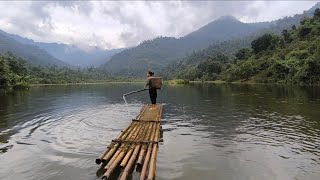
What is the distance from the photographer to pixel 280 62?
93.8 m

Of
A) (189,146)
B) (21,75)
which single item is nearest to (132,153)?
(189,146)

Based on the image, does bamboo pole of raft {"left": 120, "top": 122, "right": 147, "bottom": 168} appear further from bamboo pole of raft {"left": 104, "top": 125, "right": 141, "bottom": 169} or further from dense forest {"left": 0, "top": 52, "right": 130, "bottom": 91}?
dense forest {"left": 0, "top": 52, "right": 130, "bottom": 91}

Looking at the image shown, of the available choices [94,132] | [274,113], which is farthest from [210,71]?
[94,132]

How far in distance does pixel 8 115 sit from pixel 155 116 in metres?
14.5

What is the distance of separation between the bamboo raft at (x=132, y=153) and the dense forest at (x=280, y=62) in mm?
73915

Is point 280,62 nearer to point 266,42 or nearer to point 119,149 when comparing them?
point 266,42

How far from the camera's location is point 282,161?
13.0 meters

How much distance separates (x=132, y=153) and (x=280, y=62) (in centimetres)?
9048

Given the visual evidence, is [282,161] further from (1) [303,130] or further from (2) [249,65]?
(2) [249,65]

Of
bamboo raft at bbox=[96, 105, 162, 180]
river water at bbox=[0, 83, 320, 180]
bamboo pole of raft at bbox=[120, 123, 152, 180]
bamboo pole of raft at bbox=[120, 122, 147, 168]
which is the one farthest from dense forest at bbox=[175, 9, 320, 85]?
bamboo pole of raft at bbox=[120, 122, 147, 168]

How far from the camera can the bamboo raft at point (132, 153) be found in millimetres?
9961

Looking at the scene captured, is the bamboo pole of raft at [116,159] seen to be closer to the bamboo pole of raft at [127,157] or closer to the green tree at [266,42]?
the bamboo pole of raft at [127,157]

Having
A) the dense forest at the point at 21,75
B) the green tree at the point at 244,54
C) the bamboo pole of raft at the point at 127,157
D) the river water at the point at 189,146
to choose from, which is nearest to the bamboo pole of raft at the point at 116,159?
the bamboo pole of raft at the point at 127,157

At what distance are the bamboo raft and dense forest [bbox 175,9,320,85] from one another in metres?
73.9
